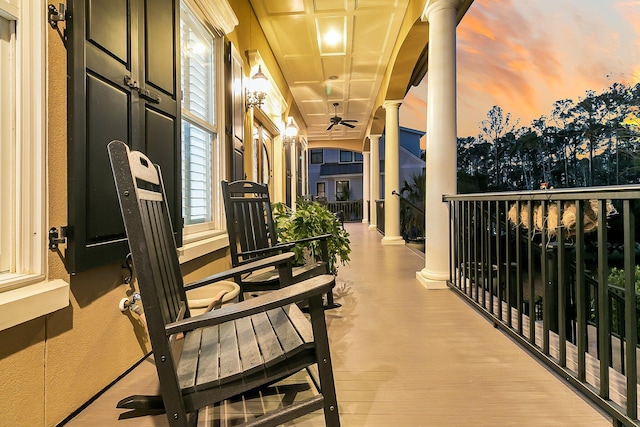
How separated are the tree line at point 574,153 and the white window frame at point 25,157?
739 centimetres

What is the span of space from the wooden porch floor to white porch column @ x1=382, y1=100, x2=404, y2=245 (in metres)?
4.08

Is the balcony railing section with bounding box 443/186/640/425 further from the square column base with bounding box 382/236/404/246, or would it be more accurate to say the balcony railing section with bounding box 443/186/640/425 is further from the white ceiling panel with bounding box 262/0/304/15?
the square column base with bounding box 382/236/404/246

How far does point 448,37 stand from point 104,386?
143 inches

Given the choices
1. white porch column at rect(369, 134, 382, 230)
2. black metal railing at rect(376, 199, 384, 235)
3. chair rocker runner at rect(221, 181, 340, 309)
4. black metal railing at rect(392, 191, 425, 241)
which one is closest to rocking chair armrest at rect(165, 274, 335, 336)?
chair rocker runner at rect(221, 181, 340, 309)

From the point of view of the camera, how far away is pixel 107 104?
144cm

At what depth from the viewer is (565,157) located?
39.6 ft

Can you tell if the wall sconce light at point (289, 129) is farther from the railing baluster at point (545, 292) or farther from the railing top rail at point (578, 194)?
the railing baluster at point (545, 292)

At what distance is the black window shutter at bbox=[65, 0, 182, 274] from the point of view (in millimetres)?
1274

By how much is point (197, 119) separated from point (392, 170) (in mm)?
4577

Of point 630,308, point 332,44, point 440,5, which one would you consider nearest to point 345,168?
point 332,44

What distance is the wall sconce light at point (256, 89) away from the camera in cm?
362

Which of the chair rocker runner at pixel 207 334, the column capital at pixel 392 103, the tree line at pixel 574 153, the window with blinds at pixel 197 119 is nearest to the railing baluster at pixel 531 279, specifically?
the chair rocker runner at pixel 207 334

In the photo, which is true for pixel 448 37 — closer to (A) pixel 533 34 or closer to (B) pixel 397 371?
(B) pixel 397 371

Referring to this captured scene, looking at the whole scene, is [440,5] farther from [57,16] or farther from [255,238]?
[57,16]
